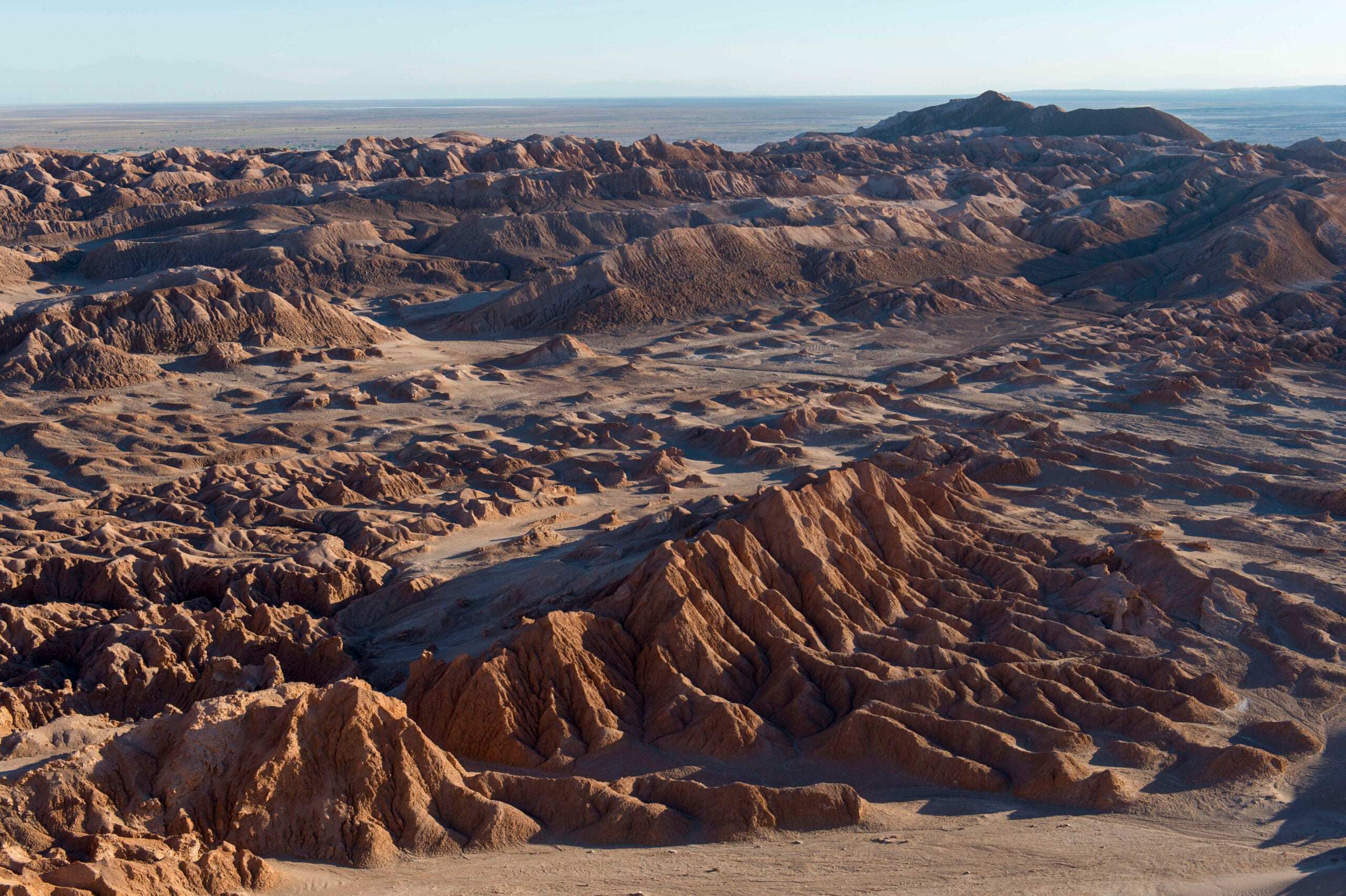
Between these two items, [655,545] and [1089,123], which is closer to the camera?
[655,545]

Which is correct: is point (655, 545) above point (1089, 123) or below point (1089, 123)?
below

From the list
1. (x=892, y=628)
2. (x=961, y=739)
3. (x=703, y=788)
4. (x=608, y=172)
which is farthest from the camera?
(x=608, y=172)

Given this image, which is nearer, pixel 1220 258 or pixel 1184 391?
pixel 1184 391

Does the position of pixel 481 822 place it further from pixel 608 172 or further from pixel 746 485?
pixel 608 172

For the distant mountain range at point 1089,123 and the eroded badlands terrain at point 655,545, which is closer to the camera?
the eroded badlands terrain at point 655,545

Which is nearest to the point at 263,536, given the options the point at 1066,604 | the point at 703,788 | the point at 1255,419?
the point at 703,788

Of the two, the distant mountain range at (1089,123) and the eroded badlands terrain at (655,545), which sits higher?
the distant mountain range at (1089,123)

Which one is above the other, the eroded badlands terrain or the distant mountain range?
the distant mountain range

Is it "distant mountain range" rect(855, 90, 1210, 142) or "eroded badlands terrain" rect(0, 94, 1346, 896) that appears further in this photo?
"distant mountain range" rect(855, 90, 1210, 142)
